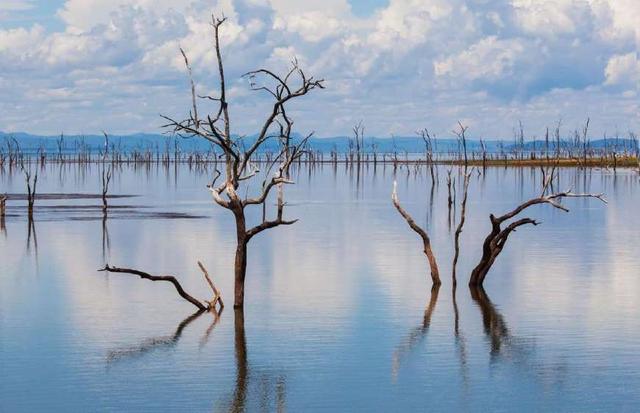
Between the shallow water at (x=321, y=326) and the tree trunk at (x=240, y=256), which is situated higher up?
the tree trunk at (x=240, y=256)

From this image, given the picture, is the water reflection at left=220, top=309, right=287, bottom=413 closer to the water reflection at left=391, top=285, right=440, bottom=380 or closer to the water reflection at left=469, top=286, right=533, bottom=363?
the water reflection at left=391, top=285, right=440, bottom=380

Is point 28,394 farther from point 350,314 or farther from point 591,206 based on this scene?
point 591,206

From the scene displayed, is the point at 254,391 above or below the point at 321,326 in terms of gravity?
below

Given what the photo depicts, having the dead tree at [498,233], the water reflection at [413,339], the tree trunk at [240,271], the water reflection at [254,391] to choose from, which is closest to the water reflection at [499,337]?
the water reflection at [413,339]

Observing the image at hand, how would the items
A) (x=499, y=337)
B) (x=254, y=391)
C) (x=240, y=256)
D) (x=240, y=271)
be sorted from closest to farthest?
(x=254, y=391), (x=499, y=337), (x=240, y=256), (x=240, y=271)

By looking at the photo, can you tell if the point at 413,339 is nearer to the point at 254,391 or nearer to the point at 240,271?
the point at 240,271

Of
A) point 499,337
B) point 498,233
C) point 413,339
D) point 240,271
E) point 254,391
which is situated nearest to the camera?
point 254,391

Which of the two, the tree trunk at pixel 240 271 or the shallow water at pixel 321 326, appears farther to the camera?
the tree trunk at pixel 240 271

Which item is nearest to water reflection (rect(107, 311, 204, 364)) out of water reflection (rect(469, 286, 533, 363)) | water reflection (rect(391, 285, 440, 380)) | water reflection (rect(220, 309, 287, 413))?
water reflection (rect(220, 309, 287, 413))

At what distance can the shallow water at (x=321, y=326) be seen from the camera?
1602cm

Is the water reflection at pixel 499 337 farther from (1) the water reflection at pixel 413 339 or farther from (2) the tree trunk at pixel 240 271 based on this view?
(2) the tree trunk at pixel 240 271

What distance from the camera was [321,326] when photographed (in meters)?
21.4

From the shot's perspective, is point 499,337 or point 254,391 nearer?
point 254,391

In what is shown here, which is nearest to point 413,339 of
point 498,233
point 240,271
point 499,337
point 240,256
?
point 499,337
